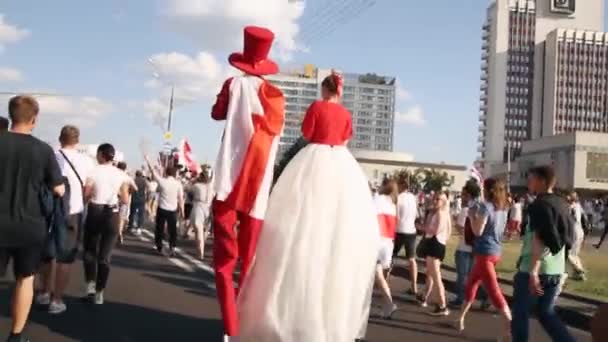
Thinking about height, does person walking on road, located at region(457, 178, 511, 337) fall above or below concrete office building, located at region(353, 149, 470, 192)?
below

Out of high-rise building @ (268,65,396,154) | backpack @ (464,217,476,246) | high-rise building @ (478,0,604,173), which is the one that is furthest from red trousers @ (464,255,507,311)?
high-rise building @ (478,0,604,173)

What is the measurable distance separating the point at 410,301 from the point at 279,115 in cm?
582

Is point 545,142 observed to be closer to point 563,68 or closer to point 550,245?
point 563,68

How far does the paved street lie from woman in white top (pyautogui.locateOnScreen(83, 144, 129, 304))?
407 millimetres

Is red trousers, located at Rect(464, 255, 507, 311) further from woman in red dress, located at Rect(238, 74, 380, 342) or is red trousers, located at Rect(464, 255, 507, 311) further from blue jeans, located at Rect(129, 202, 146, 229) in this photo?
blue jeans, located at Rect(129, 202, 146, 229)

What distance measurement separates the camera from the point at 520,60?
15812 centimetres

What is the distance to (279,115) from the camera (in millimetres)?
5039

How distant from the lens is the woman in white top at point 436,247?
8.92 m

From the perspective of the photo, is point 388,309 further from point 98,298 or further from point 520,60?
point 520,60

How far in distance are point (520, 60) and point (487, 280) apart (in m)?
161

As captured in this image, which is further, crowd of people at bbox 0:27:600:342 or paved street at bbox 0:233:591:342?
paved street at bbox 0:233:591:342

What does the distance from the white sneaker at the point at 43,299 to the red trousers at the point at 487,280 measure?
4610 mm

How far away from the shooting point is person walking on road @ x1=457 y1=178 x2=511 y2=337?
23.7 feet

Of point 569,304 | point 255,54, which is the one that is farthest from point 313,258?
point 569,304
